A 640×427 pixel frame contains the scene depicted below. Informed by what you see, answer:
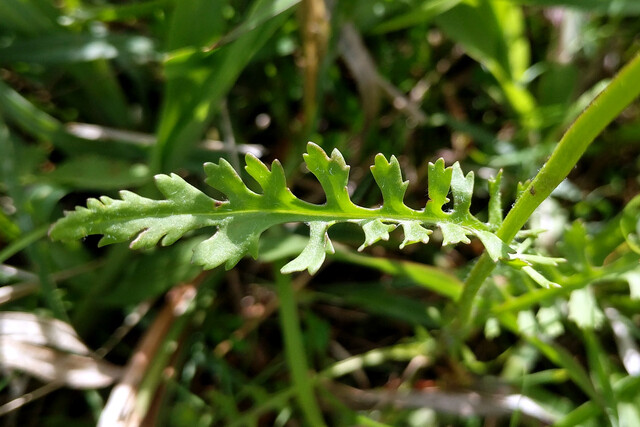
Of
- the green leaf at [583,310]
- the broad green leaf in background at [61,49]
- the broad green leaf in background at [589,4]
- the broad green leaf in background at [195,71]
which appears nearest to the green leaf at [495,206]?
the green leaf at [583,310]

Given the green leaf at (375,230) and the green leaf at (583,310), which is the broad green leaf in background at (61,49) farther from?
the green leaf at (583,310)

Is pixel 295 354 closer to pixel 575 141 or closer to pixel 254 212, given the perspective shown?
pixel 254 212

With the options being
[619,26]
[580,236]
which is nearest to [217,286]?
[580,236]

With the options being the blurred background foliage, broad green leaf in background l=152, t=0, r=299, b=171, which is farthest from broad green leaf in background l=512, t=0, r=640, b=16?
broad green leaf in background l=152, t=0, r=299, b=171

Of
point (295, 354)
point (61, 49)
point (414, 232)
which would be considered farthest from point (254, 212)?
point (61, 49)

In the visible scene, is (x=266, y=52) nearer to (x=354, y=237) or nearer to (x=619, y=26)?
(x=354, y=237)

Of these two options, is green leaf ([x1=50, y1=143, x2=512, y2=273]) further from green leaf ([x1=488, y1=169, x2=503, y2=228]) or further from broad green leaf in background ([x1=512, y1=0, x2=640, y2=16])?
broad green leaf in background ([x1=512, y1=0, x2=640, y2=16])
